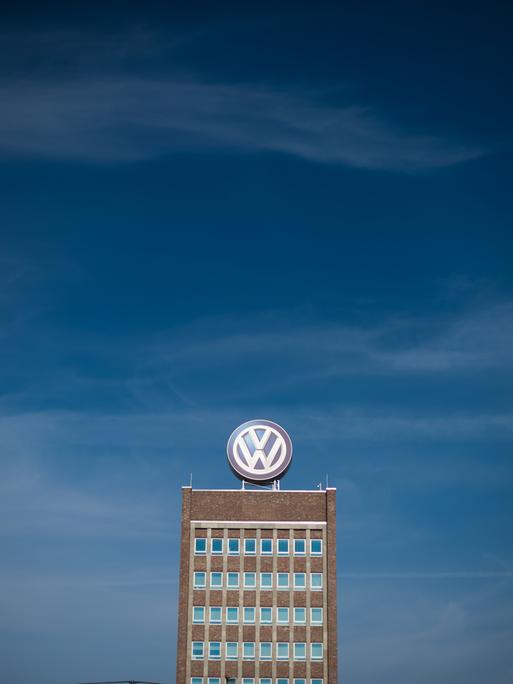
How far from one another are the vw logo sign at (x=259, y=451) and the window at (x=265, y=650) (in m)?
18.9

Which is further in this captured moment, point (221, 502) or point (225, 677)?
point (221, 502)

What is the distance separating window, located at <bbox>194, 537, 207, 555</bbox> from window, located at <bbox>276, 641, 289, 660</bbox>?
14.1 meters

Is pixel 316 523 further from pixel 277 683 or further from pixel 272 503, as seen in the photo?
pixel 277 683

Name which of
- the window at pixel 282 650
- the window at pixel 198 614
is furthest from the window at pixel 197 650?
the window at pixel 282 650

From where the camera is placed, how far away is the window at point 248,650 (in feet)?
392

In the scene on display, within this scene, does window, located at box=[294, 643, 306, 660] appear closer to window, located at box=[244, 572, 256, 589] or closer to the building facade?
the building facade

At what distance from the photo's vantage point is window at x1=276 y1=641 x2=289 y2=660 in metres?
120

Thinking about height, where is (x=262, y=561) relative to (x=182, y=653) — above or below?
above

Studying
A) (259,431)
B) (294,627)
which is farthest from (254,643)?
(259,431)

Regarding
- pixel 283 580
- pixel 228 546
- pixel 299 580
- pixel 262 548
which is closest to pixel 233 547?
pixel 228 546

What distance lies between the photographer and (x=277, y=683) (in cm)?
11831

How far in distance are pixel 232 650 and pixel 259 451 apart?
77.5 feet

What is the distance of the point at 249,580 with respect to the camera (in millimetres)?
122562

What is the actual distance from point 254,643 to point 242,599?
524 centimetres
